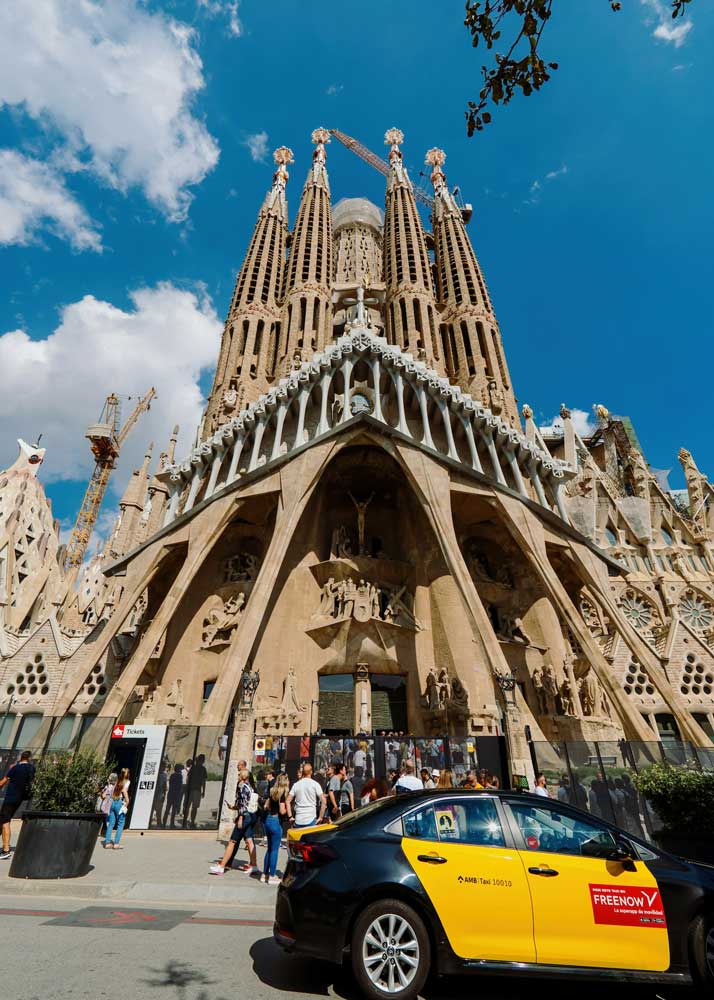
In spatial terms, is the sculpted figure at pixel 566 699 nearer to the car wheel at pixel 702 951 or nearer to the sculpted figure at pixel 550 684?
the sculpted figure at pixel 550 684

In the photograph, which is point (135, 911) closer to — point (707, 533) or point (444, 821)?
point (444, 821)

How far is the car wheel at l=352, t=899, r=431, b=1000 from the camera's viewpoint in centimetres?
325

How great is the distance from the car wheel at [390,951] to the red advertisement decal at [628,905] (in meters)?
1.19

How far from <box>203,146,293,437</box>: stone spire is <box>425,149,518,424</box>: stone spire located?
12.5m

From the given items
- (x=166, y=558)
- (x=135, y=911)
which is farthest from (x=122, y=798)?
(x=166, y=558)

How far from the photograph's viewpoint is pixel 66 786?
6.96 metres

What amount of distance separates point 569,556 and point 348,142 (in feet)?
223

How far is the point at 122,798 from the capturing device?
11.1m

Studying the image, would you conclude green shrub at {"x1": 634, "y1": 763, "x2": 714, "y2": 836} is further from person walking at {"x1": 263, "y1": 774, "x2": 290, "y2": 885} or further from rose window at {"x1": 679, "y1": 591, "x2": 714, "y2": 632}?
rose window at {"x1": 679, "y1": 591, "x2": 714, "y2": 632}

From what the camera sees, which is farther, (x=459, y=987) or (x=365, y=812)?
(x=365, y=812)

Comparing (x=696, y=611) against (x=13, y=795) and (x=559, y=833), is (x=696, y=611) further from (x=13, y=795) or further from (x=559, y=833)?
(x=13, y=795)

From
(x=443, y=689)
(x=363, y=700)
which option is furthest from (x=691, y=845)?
(x=363, y=700)

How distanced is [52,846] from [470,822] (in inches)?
233

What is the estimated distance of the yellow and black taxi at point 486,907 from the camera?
3305 millimetres
